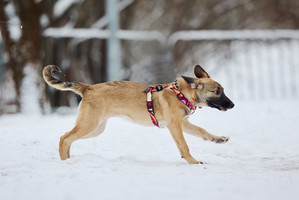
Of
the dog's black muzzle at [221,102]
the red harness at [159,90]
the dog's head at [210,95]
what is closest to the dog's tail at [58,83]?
the red harness at [159,90]

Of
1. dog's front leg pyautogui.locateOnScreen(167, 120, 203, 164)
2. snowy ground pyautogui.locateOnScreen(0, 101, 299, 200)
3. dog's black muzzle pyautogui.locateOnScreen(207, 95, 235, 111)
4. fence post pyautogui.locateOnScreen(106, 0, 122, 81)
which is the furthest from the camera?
fence post pyautogui.locateOnScreen(106, 0, 122, 81)

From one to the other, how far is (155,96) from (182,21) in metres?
9.24

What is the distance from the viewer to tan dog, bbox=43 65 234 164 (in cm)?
459

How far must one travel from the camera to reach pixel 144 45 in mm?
11125

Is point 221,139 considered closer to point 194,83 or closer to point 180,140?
point 180,140

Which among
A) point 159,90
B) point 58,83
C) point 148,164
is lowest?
point 148,164

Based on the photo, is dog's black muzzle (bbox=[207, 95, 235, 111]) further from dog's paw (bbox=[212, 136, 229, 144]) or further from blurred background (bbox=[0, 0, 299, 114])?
blurred background (bbox=[0, 0, 299, 114])

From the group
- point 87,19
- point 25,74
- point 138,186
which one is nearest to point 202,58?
point 87,19

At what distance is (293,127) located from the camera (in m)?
A: 6.73

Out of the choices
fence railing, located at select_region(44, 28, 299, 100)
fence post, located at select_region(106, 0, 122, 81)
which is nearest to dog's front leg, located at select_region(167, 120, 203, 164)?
fence post, located at select_region(106, 0, 122, 81)

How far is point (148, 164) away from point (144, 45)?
6.92m

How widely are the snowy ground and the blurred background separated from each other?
1.40 m

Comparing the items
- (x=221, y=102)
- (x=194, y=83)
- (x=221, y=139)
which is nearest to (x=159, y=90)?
(x=194, y=83)

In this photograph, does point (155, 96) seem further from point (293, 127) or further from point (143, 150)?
point (293, 127)
